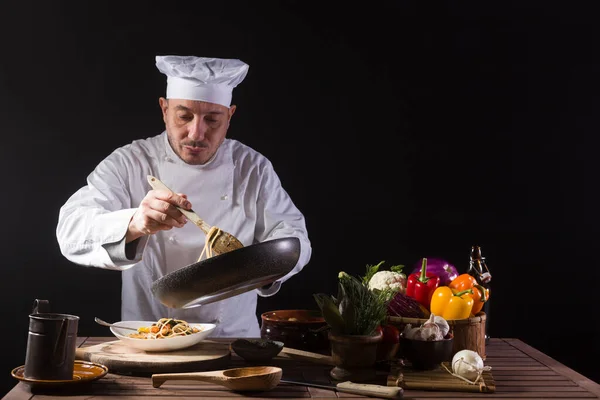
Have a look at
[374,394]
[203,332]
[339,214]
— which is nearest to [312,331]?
[203,332]

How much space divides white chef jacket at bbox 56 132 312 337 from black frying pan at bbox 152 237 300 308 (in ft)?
3.42

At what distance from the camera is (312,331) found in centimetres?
245

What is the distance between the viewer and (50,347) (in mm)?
1920

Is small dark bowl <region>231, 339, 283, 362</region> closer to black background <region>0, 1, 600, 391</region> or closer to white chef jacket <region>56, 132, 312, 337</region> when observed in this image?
white chef jacket <region>56, 132, 312, 337</region>

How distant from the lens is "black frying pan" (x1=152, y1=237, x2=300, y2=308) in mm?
2023

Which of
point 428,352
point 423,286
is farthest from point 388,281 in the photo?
point 428,352

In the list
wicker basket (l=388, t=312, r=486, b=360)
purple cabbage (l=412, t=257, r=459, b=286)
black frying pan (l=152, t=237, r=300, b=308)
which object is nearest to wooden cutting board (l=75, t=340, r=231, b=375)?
black frying pan (l=152, t=237, r=300, b=308)

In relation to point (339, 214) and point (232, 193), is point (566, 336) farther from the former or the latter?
point (232, 193)

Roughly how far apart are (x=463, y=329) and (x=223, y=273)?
795 millimetres

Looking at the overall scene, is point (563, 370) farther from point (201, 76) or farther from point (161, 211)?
point (201, 76)

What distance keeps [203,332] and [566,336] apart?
2.58 meters

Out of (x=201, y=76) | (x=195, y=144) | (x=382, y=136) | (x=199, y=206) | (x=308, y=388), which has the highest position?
(x=201, y=76)

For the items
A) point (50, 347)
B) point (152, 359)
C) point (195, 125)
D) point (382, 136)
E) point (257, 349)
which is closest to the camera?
point (50, 347)

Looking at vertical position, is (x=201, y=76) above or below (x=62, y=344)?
above
